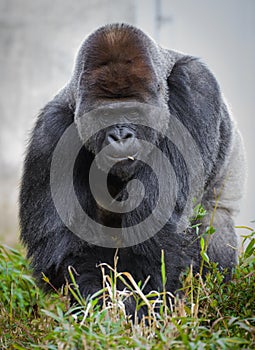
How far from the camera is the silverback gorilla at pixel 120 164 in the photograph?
3225mm

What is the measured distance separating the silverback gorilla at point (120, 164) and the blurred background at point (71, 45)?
324 cm

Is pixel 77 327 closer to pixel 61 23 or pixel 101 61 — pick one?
pixel 101 61

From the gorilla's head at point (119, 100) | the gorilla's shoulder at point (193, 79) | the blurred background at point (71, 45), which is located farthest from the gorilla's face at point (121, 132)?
the blurred background at point (71, 45)

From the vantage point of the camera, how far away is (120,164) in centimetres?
324

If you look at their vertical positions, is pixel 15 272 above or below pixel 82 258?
below

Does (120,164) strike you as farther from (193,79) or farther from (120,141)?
(193,79)

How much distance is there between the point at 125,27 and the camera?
343 centimetres

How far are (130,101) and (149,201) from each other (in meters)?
0.51

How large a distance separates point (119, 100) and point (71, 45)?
5316 mm

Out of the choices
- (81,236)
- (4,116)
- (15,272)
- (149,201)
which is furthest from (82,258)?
(4,116)

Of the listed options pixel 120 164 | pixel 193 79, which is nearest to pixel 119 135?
pixel 120 164

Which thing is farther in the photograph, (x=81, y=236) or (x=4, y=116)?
(x=4, y=116)

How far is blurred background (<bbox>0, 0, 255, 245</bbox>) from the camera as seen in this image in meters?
6.77

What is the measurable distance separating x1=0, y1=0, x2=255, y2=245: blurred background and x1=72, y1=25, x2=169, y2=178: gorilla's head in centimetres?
352
